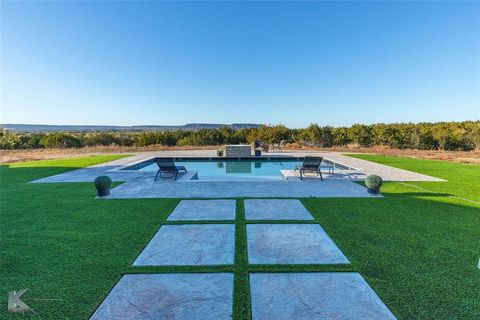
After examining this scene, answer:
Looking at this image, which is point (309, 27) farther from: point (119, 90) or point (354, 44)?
point (119, 90)

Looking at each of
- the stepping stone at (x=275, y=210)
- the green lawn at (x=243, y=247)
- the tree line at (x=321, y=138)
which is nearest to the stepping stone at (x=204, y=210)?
the green lawn at (x=243, y=247)

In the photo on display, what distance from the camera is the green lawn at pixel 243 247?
2484mm

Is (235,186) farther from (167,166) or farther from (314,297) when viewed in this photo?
(314,297)

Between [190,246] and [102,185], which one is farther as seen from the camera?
[102,185]

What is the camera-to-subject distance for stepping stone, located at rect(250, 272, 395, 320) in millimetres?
2252

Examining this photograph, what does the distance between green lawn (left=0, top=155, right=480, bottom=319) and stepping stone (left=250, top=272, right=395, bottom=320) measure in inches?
4.9

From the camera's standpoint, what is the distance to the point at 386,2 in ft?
45.7

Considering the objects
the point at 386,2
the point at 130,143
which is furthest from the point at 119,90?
the point at 386,2

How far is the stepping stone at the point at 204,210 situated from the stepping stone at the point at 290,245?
31.3 inches

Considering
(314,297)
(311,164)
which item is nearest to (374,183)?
(311,164)

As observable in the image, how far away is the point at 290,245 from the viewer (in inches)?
145

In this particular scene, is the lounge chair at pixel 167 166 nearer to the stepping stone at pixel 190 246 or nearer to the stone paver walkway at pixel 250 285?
the stepping stone at pixel 190 246

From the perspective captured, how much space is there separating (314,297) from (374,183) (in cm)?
469

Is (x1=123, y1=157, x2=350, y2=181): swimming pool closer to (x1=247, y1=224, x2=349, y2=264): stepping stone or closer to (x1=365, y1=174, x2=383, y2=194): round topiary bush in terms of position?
(x1=365, y1=174, x2=383, y2=194): round topiary bush
